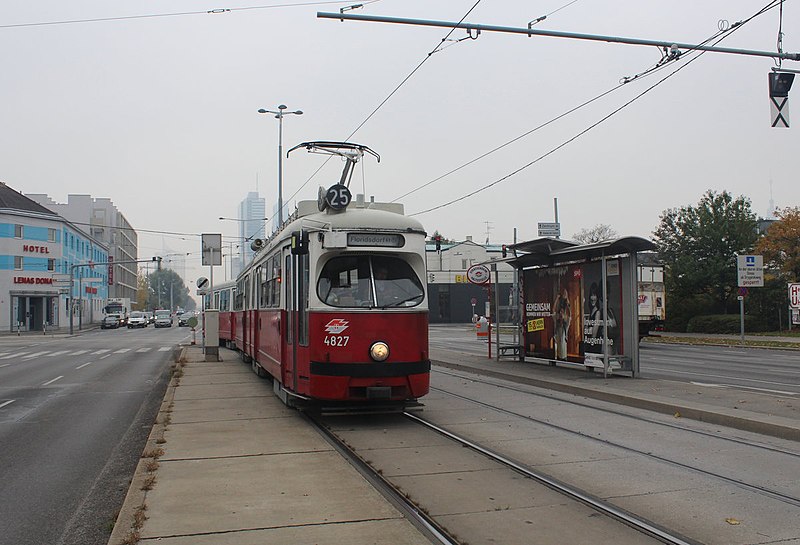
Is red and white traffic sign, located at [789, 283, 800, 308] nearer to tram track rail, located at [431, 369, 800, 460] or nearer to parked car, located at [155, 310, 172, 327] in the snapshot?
tram track rail, located at [431, 369, 800, 460]

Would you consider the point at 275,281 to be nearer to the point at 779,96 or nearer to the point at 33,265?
the point at 779,96

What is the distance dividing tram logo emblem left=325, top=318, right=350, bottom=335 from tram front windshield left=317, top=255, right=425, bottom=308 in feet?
0.81

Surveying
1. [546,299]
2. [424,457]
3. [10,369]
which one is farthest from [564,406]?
[10,369]

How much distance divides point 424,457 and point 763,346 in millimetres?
28865

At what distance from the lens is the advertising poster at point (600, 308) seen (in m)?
16.4

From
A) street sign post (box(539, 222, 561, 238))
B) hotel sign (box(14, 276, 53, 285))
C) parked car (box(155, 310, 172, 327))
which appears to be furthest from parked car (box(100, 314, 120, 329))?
street sign post (box(539, 222, 561, 238))

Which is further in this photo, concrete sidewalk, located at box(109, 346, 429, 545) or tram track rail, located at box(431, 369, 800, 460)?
tram track rail, located at box(431, 369, 800, 460)

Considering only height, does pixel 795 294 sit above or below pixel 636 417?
above

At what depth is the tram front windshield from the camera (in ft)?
35.0

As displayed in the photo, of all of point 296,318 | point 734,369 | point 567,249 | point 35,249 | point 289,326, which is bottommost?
point 734,369

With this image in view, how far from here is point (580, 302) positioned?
1741 centimetres

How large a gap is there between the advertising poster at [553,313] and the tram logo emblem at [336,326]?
8579 millimetres

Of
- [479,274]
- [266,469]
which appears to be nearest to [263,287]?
[266,469]

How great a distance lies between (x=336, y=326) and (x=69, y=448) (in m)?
3.91
